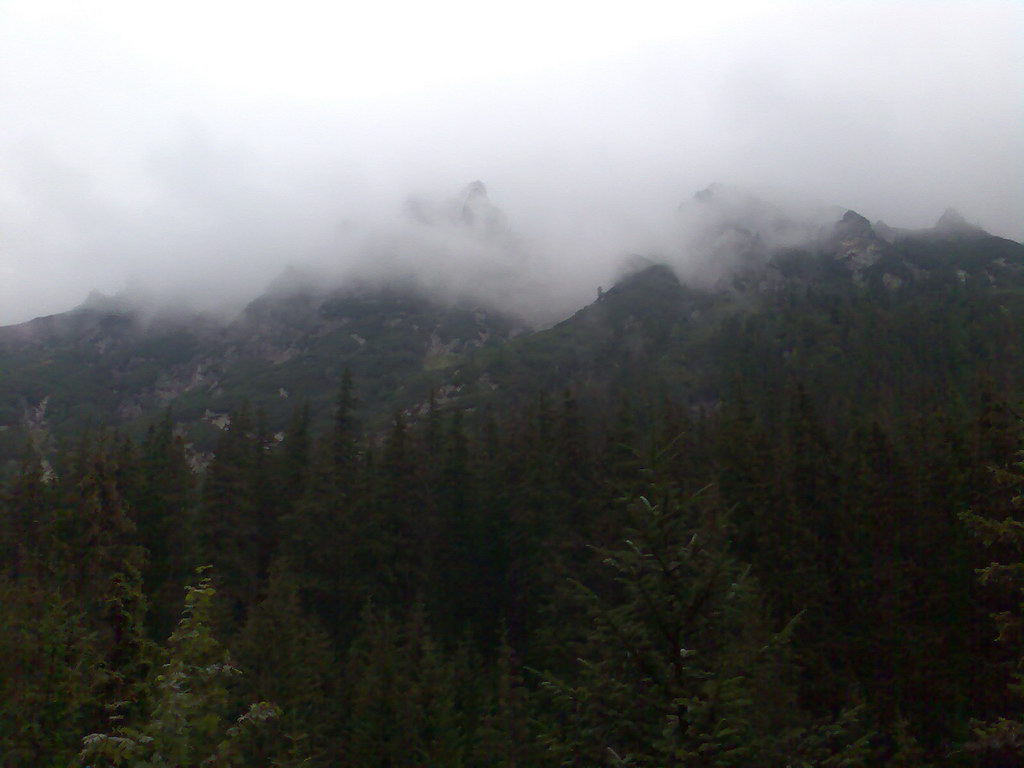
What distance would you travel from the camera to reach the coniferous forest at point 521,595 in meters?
10.5

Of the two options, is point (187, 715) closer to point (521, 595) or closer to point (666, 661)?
point (666, 661)

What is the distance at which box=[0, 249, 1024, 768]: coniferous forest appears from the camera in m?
10.5

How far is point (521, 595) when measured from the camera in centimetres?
5322

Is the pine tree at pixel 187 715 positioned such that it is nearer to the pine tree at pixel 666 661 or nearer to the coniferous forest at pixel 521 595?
the coniferous forest at pixel 521 595

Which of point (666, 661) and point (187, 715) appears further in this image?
point (666, 661)

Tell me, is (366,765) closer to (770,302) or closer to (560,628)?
(560,628)

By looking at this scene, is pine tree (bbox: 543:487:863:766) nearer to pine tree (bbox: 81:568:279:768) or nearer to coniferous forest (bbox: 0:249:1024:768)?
coniferous forest (bbox: 0:249:1024:768)

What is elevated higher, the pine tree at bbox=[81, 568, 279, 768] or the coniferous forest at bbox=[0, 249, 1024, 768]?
the pine tree at bbox=[81, 568, 279, 768]

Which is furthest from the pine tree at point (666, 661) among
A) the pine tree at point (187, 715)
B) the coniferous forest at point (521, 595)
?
the pine tree at point (187, 715)

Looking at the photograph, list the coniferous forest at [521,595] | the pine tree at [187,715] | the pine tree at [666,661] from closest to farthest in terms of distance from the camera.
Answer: the pine tree at [187,715], the pine tree at [666,661], the coniferous forest at [521,595]

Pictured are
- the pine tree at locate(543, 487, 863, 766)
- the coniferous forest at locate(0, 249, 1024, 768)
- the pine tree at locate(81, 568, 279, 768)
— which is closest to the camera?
the pine tree at locate(81, 568, 279, 768)

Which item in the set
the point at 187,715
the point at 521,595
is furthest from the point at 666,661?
the point at 521,595

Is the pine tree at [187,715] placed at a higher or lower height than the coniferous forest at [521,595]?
higher

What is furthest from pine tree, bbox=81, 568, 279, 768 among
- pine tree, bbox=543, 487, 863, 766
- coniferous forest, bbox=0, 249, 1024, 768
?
pine tree, bbox=543, 487, 863, 766
